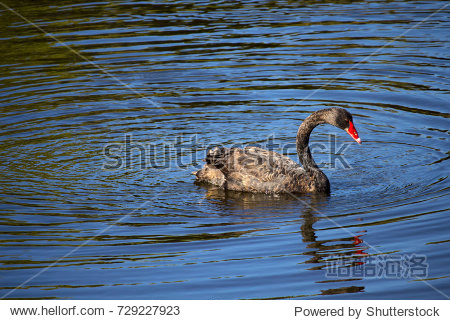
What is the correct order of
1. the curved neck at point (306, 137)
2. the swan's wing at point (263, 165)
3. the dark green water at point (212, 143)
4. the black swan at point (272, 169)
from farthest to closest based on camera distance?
the curved neck at point (306, 137)
the swan's wing at point (263, 165)
the black swan at point (272, 169)
the dark green water at point (212, 143)

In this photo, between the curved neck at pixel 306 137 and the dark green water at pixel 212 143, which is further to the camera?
the curved neck at pixel 306 137

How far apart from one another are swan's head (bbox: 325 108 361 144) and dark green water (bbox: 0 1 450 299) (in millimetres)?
775

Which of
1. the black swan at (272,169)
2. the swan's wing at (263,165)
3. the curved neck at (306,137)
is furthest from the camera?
the curved neck at (306,137)

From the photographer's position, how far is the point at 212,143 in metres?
12.0

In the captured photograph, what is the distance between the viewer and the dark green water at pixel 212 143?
7.42 metres

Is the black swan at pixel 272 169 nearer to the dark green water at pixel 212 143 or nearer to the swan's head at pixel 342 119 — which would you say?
the swan's head at pixel 342 119

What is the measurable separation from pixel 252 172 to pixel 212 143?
2060 mm

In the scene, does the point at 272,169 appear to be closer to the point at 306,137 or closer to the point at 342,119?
the point at 306,137

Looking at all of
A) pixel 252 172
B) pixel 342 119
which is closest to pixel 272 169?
pixel 252 172

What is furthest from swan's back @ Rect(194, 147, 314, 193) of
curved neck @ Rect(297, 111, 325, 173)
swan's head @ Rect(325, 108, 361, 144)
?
swan's head @ Rect(325, 108, 361, 144)

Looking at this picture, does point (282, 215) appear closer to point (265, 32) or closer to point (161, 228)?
point (161, 228)

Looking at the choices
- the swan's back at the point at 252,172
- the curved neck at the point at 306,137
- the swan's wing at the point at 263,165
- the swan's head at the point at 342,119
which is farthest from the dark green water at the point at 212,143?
the swan's head at the point at 342,119

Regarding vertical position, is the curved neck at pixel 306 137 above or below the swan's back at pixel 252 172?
above

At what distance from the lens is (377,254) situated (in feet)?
25.0
